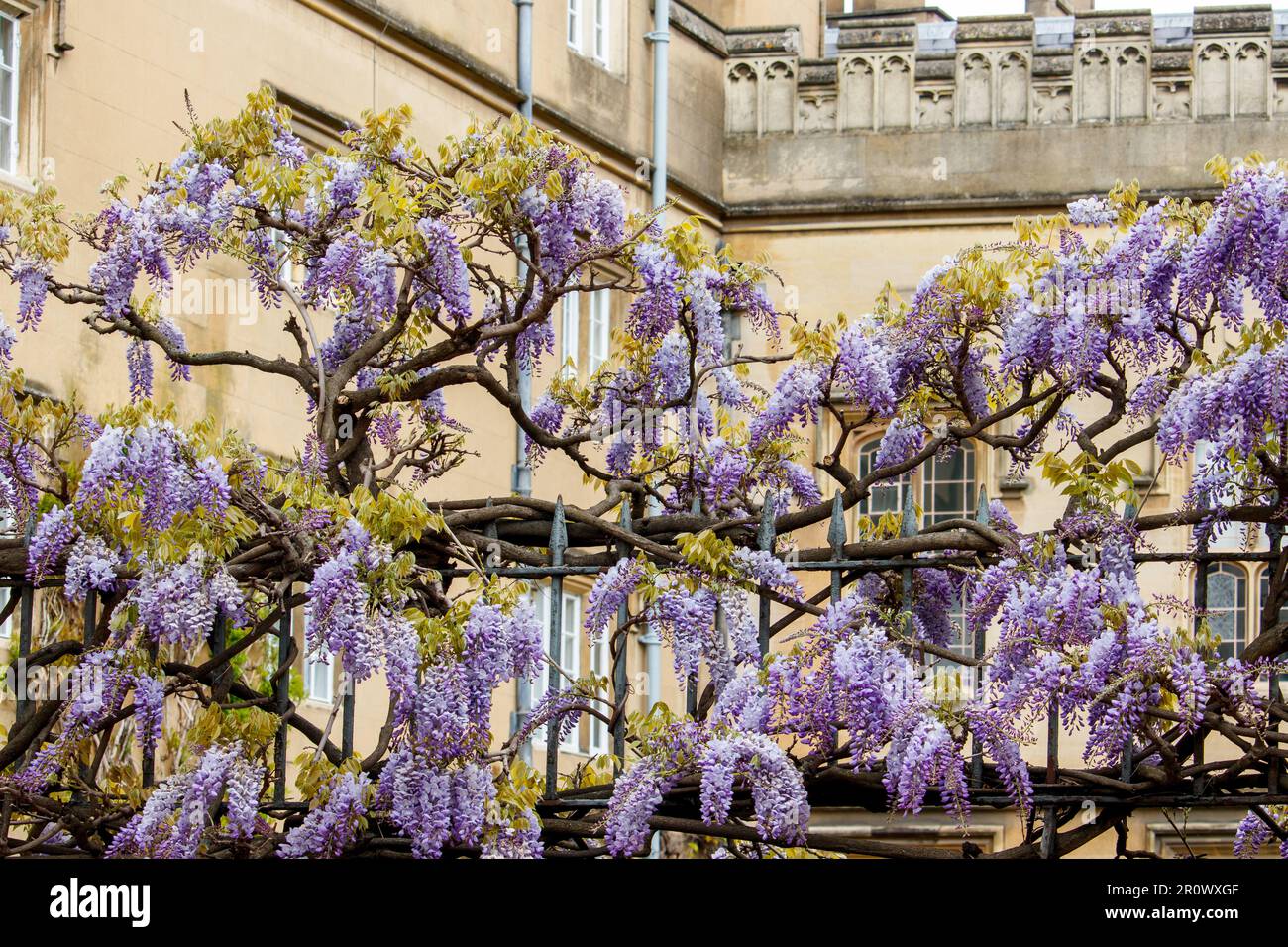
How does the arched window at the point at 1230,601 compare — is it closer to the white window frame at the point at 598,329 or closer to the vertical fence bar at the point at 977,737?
the white window frame at the point at 598,329

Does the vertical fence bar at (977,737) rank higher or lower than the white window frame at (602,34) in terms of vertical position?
lower

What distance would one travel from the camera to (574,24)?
22203mm

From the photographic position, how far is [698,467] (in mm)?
8891

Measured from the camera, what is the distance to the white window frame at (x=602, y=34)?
73.7 ft

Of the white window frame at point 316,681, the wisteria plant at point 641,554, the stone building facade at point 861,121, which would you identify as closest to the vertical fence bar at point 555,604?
the wisteria plant at point 641,554

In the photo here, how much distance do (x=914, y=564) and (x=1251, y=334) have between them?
1.28m

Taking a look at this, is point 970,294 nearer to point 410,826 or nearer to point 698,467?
point 698,467

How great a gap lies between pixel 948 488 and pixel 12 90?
10944 millimetres

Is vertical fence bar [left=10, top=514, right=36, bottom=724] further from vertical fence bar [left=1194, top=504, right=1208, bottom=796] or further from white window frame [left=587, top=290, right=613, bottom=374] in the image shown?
white window frame [left=587, top=290, right=613, bottom=374]

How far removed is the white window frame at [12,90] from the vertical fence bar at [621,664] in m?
8.08

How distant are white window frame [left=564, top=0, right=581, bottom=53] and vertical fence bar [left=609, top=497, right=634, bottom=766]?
48.3ft
